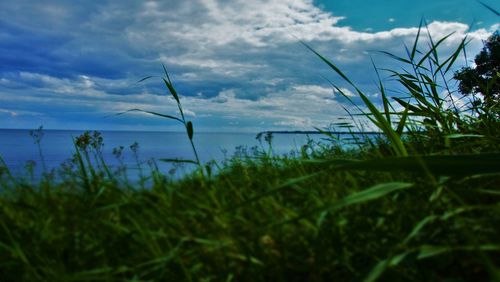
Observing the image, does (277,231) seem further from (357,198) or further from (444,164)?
(444,164)

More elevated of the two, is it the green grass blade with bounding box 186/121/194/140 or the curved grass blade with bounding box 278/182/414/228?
the green grass blade with bounding box 186/121/194/140

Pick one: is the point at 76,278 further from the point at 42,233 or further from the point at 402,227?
the point at 402,227

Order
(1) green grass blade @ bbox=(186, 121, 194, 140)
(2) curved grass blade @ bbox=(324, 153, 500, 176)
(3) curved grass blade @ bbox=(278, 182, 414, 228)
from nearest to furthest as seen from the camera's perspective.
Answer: (3) curved grass blade @ bbox=(278, 182, 414, 228)
(2) curved grass blade @ bbox=(324, 153, 500, 176)
(1) green grass blade @ bbox=(186, 121, 194, 140)

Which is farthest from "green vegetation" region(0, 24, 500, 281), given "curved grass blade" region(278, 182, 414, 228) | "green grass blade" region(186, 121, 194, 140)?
"green grass blade" region(186, 121, 194, 140)

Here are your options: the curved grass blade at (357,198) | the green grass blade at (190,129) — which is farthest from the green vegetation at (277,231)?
the green grass blade at (190,129)

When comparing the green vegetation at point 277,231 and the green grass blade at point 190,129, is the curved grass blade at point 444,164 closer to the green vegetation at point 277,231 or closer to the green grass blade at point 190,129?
the green vegetation at point 277,231

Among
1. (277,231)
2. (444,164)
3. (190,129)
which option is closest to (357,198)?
(277,231)

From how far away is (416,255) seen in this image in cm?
123

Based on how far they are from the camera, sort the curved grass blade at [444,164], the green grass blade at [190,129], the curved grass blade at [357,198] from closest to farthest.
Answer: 1. the curved grass blade at [357,198]
2. the curved grass blade at [444,164]
3. the green grass blade at [190,129]

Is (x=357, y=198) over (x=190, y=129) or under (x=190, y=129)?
under

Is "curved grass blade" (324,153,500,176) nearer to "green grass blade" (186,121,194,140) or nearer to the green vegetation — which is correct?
the green vegetation

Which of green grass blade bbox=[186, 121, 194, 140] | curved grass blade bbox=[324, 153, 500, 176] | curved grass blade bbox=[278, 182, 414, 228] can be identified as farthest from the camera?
green grass blade bbox=[186, 121, 194, 140]

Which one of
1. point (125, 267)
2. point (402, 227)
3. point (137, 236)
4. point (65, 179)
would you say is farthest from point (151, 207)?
point (402, 227)

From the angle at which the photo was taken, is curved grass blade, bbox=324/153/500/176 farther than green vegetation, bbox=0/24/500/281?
Yes
